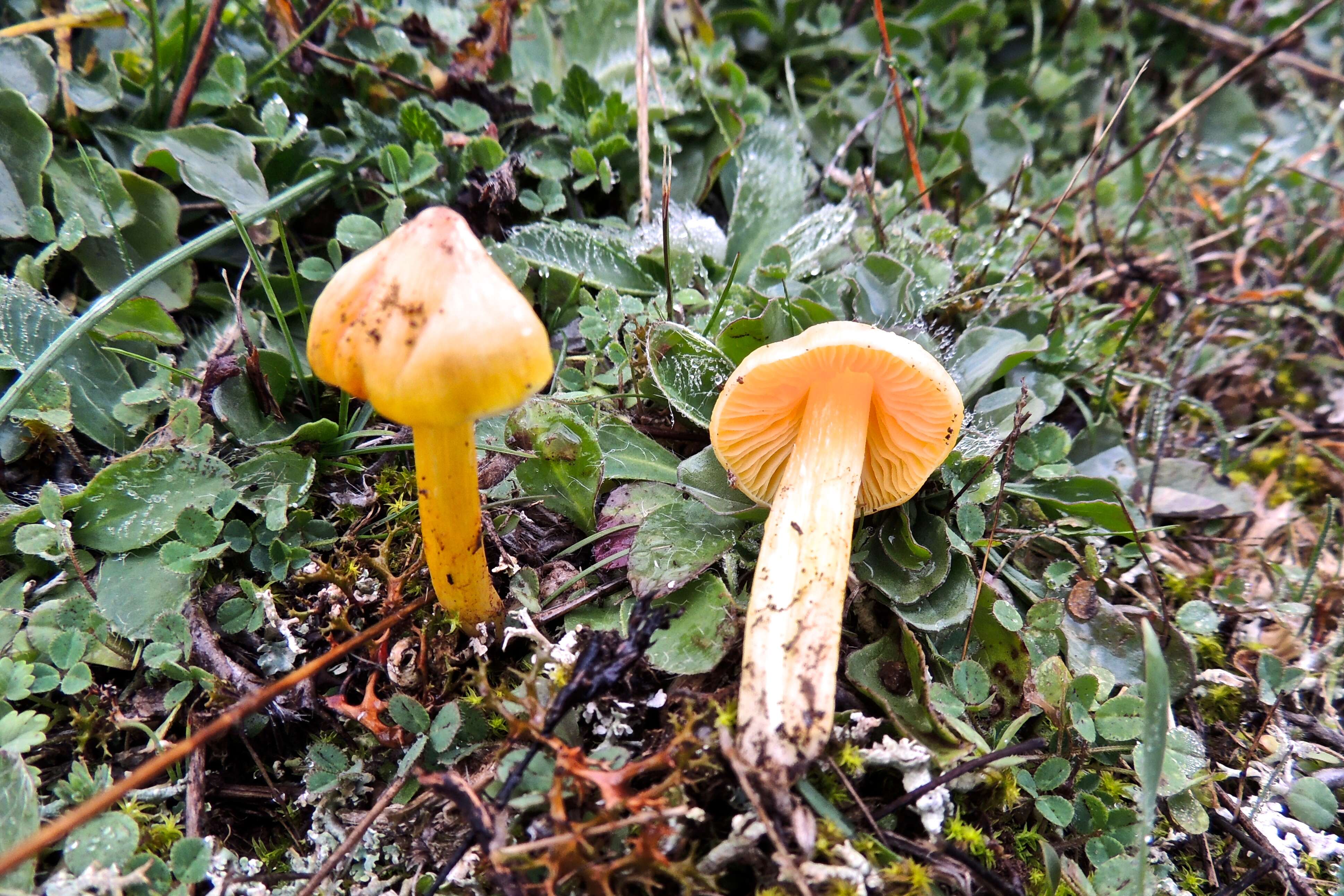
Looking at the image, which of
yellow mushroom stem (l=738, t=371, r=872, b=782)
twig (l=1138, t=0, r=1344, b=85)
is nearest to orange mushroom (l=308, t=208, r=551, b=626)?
yellow mushroom stem (l=738, t=371, r=872, b=782)

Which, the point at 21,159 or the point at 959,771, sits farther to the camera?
the point at 21,159

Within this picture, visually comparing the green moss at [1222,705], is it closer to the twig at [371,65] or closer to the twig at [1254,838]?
the twig at [1254,838]

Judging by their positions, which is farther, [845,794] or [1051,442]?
[1051,442]

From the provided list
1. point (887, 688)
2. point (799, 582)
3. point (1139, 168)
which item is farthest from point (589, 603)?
point (1139, 168)

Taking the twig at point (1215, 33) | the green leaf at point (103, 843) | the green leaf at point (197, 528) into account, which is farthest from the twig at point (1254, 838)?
the twig at point (1215, 33)

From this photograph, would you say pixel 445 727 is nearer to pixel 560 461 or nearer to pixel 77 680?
pixel 560 461

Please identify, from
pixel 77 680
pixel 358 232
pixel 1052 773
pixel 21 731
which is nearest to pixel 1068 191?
pixel 1052 773

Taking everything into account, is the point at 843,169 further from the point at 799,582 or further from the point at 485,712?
the point at 485,712
